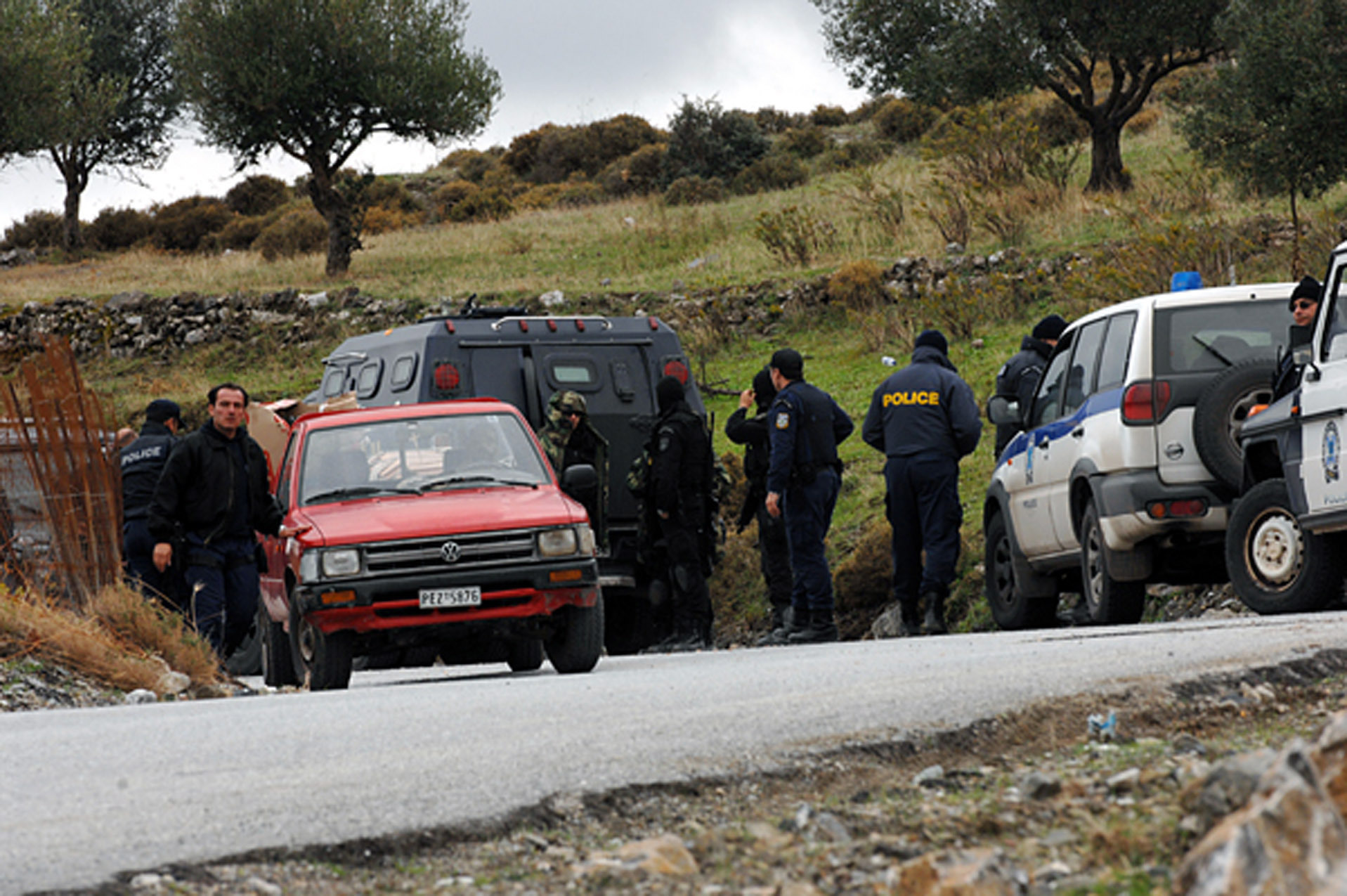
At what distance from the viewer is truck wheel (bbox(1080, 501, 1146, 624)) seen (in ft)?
30.7

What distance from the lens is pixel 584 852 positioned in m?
3.72

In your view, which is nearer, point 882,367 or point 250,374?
point 882,367

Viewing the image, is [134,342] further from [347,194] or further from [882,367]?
[882,367]

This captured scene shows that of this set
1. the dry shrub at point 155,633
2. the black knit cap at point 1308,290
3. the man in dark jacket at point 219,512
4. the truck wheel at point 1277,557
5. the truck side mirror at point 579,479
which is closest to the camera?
the truck wheel at point 1277,557

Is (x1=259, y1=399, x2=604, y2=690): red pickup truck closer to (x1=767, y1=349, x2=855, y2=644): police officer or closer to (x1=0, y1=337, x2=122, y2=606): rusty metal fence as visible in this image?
(x1=0, y1=337, x2=122, y2=606): rusty metal fence

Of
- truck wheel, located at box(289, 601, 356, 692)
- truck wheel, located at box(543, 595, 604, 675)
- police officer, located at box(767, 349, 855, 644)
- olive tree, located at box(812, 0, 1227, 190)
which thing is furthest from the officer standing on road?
olive tree, located at box(812, 0, 1227, 190)

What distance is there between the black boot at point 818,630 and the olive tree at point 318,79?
23712 millimetres

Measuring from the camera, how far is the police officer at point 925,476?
11.1 meters

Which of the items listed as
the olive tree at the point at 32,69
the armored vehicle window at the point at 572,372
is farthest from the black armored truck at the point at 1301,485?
the olive tree at the point at 32,69

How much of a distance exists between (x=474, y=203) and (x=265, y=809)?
48127mm

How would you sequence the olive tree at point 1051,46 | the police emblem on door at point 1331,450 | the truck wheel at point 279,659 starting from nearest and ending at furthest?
the police emblem on door at point 1331,450, the truck wheel at point 279,659, the olive tree at point 1051,46

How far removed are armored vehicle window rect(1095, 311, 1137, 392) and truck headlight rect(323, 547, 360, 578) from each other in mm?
4586

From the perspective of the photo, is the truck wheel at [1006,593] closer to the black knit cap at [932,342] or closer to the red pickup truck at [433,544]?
the black knit cap at [932,342]

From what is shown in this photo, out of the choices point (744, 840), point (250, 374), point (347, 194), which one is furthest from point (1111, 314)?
point (347, 194)
